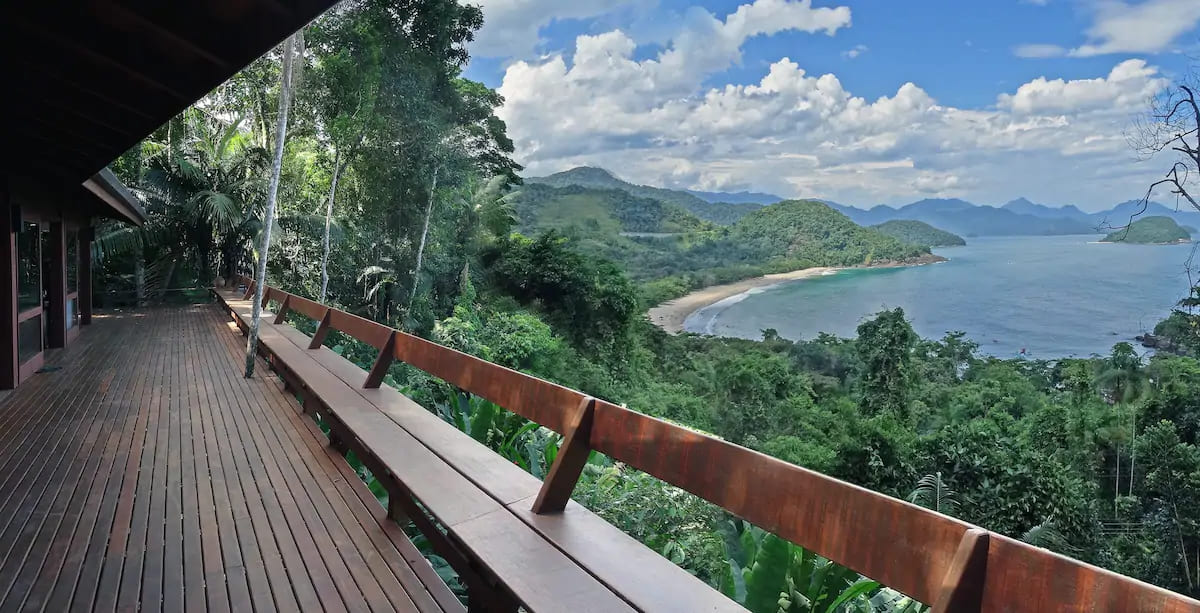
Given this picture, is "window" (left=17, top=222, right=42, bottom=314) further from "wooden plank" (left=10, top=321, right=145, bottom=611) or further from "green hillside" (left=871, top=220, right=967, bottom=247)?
"green hillside" (left=871, top=220, right=967, bottom=247)

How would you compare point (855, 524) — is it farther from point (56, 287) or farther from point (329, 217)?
point (329, 217)

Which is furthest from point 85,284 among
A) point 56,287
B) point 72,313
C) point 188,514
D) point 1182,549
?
point 1182,549

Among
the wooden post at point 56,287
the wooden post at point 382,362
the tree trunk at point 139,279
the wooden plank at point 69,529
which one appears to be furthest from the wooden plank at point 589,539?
the tree trunk at point 139,279

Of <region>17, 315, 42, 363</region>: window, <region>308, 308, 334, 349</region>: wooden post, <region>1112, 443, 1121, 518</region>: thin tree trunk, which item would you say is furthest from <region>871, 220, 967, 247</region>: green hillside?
<region>17, 315, 42, 363</region>: window

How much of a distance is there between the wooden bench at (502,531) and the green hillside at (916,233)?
323 ft

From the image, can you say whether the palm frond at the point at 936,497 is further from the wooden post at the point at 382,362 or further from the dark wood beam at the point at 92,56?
the dark wood beam at the point at 92,56

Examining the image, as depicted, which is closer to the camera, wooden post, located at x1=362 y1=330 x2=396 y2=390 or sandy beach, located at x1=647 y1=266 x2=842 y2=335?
wooden post, located at x1=362 y1=330 x2=396 y2=390

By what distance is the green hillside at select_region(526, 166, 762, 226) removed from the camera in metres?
71.4

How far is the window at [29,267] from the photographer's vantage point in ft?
20.4

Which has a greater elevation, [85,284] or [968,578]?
[968,578]

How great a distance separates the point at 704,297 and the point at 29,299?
213 ft

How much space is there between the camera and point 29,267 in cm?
673

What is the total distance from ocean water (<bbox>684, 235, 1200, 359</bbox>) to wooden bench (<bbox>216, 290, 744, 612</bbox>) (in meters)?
55.2

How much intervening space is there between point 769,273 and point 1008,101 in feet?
222
